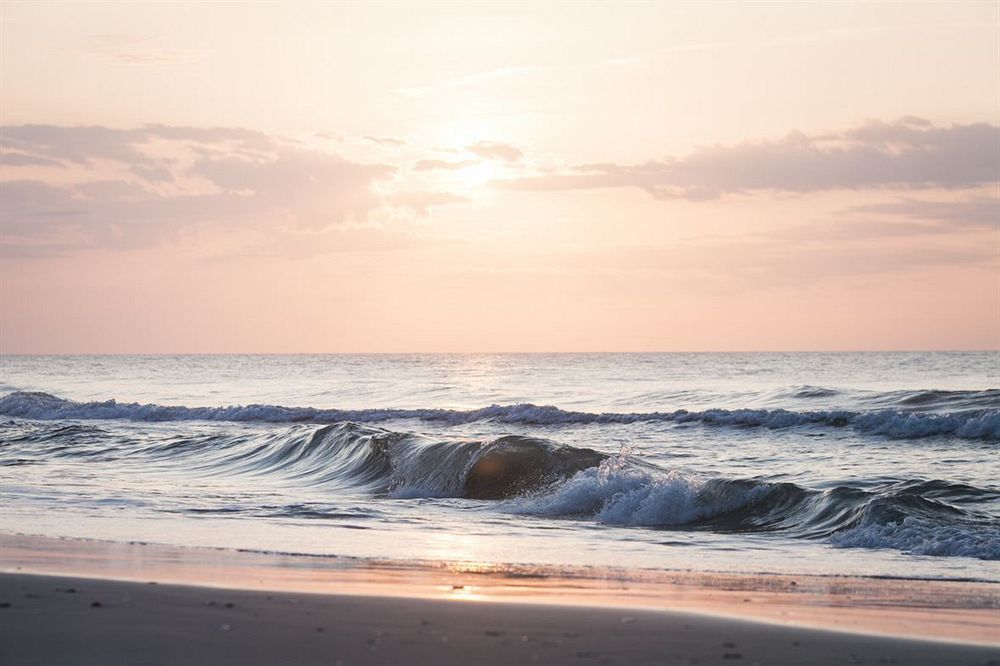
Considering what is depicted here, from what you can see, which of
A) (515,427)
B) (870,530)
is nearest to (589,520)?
(870,530)

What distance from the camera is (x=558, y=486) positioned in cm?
1670

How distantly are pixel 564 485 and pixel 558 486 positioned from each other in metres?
0.70

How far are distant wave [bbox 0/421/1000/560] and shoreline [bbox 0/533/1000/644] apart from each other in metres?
2.93

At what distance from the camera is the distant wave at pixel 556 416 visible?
25.9 metres

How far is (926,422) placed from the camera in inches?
1029

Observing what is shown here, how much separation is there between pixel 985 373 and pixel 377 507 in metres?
58.6

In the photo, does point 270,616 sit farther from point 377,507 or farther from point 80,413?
point 80,413

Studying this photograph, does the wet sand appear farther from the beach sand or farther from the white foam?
the white foam

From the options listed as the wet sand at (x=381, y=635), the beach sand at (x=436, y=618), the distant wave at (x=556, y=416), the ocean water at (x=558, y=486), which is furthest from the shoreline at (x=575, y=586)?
the distant wave at (x=556, y=416)

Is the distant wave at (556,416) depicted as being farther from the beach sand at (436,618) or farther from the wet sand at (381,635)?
the wet sand at (381,635)

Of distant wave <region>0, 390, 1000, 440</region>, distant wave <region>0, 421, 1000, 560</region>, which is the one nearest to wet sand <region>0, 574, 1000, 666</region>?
distant wave <region>0, 421, 1000, 560</region>

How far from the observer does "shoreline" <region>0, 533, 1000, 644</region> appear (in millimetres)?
7504

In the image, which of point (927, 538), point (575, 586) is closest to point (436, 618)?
point (575, 586)

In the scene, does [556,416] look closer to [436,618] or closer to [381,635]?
[436,618]
